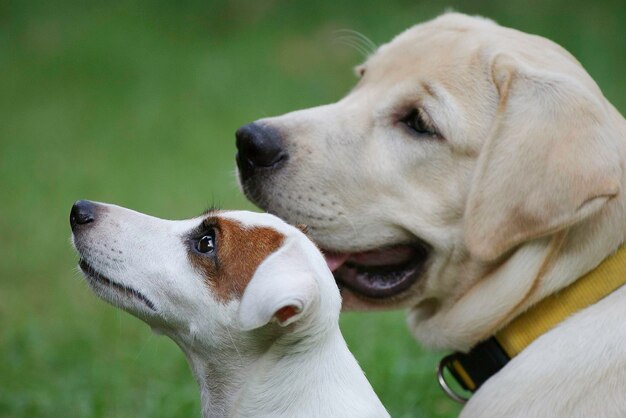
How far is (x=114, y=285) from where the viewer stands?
357 centimetres

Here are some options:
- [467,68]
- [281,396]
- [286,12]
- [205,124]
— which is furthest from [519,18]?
[281,396]

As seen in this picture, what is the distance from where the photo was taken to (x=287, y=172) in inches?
162

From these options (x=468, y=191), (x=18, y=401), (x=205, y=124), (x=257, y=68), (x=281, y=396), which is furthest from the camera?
(x=257, y=68)

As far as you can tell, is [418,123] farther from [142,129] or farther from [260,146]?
[142,129]

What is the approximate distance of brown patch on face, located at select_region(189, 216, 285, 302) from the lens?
11.5 feet

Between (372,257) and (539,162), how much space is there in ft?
2.97

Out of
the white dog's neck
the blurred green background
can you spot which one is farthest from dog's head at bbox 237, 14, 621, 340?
the blurred green background

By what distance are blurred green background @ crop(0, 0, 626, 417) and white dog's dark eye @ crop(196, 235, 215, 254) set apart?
62.2 inches

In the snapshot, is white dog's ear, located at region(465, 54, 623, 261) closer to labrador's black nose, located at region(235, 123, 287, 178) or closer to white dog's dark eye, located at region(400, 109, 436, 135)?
white dog's dark eye, located at region(400, 109, 436, 135)

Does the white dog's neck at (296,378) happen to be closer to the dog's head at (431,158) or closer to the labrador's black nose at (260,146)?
the dog's head at (431,158)

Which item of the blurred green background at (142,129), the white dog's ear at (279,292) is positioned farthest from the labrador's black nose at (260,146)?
the blurred green background at (142,129)

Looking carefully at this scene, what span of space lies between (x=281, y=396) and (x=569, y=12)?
1343cm

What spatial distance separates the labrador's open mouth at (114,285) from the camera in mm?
3547

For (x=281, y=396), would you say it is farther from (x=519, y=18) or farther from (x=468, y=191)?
(x=519, y=18)
